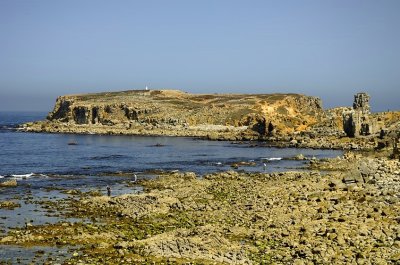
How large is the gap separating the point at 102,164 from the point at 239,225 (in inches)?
1441

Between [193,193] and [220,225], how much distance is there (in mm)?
10544

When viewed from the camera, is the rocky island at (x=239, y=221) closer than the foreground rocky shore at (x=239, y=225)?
No

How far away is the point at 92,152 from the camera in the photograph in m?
74.1

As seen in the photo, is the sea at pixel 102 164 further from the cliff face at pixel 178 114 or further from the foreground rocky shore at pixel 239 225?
the cliff face at pixel 178 114

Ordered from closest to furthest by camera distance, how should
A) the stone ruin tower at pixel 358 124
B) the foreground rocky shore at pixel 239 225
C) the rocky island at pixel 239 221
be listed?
the foreground rocky shore at pixel 239 225
the rocky island at pixel 239 221
the stone ruin tower at pixel 358 124

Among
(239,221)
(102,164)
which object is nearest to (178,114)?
(102,164)

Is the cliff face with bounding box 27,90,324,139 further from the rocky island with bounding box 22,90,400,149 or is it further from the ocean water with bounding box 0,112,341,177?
the ocean water with bounding box 0,112,341,177

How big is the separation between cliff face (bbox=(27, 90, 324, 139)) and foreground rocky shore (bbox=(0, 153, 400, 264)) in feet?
227

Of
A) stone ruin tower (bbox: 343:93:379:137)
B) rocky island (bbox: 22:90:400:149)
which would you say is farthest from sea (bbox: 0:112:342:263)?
rocky island (bbox: 22:90:400:149)

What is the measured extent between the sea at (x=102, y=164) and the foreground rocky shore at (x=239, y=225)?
2.63 metres

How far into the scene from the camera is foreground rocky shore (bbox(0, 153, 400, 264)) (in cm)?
2050

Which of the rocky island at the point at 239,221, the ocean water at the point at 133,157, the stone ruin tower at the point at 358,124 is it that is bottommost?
the ocean water at the point at 133,157

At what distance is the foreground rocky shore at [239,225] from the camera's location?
67.3 ft

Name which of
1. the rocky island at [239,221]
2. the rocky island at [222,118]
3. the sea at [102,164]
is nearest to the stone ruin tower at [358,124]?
the rocky island at [222,118]
